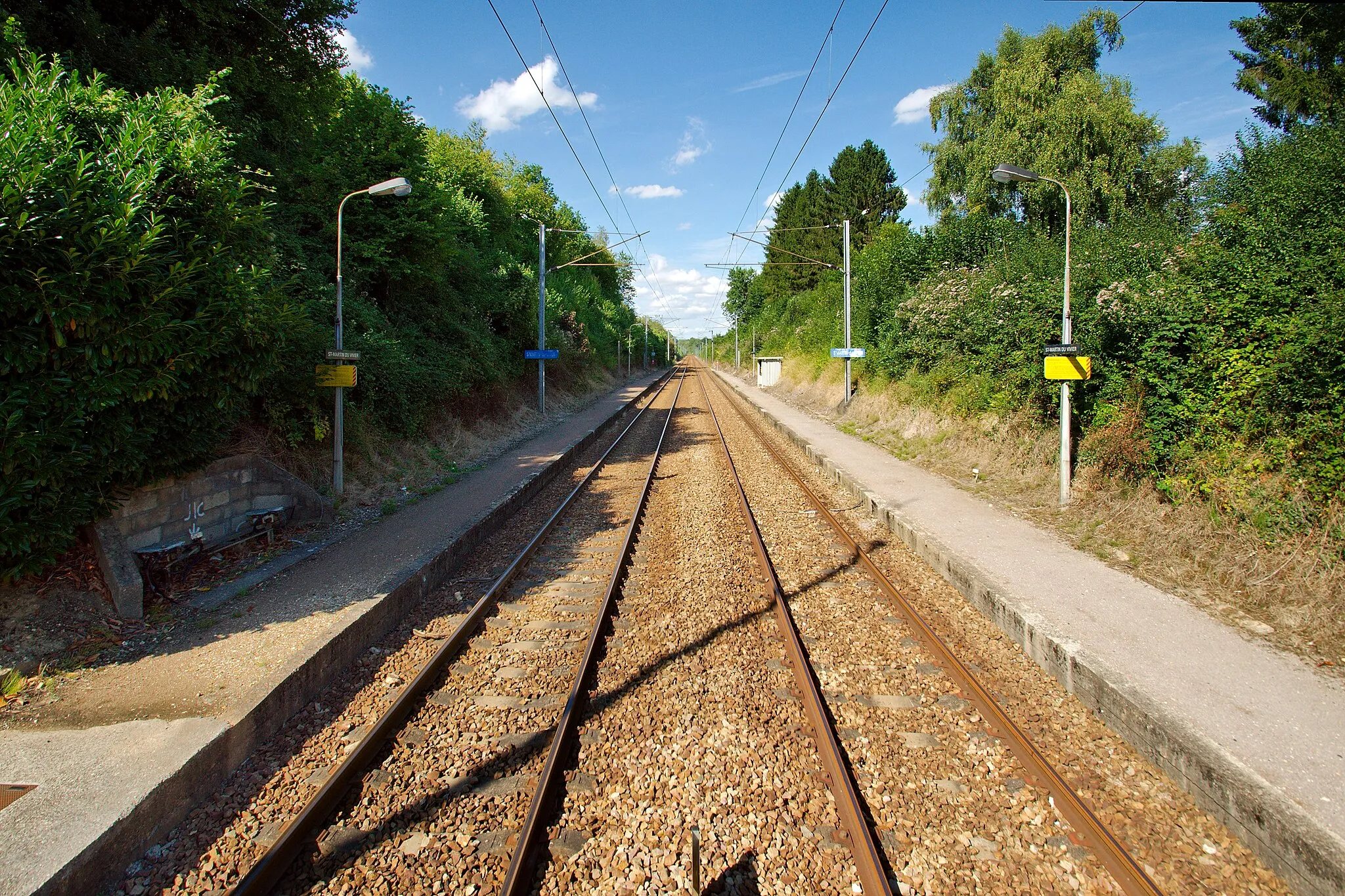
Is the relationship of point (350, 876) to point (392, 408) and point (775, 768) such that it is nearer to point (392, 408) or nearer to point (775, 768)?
point (775, 768)

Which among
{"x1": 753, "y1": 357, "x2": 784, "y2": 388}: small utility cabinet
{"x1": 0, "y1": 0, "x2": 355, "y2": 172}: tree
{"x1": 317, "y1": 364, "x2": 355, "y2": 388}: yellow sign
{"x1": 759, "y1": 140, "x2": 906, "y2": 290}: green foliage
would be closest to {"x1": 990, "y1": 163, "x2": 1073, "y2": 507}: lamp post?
{"x1": 317, "y1": 364, "x2": 355, "y2": 388}: yellow sign

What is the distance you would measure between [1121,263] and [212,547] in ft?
40.3

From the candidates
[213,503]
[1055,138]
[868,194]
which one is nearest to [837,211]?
[868,194]

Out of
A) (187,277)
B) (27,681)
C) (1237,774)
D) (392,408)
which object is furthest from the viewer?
(392,408)

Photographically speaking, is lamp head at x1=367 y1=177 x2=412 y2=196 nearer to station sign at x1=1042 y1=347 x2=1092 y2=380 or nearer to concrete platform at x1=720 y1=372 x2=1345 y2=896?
concrete platform at x1=720 y1=372 x2=1345 y2=896

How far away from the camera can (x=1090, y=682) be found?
4.76m

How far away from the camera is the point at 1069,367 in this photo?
8.68 meters

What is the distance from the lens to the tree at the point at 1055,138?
871 inches

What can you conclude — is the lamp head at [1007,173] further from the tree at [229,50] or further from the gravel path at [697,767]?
the tree at [229,50]

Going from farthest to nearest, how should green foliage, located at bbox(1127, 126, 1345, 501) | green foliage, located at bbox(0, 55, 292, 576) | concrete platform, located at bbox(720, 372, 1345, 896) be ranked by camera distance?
green foliage, located at bbox(1127, 126, 1345, 501), green foliage, located at bbox(0, 55, 292, 576), concrete platform, located at bbox(720, 372, 1345, 896)

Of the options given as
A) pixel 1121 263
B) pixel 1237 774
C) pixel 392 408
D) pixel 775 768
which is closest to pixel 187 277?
pixel 775 768

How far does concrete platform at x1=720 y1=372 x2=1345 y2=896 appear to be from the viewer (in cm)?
336

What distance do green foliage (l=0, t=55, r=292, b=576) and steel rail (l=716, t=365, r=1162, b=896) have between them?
6.82 metres

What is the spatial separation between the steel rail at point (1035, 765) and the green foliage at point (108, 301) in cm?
682
